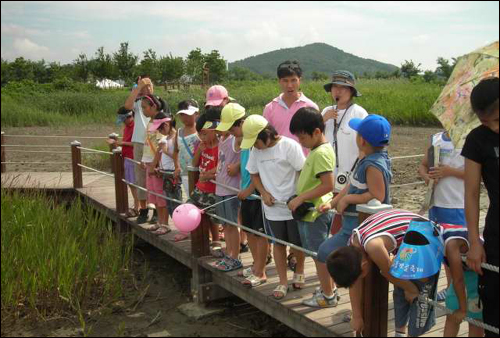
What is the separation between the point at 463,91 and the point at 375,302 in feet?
3.46

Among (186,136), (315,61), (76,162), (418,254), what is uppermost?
(315,61)

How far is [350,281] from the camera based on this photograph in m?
2.58

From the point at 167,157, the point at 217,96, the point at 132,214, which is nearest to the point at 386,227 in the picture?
the point at 217,96

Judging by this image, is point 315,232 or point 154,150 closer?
point 315,232

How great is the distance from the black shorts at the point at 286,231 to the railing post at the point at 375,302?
93cm

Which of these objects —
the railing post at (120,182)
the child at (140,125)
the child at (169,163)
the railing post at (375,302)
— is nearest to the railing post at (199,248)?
the child at (169,163)

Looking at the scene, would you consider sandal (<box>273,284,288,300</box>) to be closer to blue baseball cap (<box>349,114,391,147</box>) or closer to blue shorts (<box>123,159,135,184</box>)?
blue baseball cap (<box>349,114,391,147</box>)

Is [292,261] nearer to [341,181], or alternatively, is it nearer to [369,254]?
[341,181]

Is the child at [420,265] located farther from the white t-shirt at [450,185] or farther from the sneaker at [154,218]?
the sneaker at [154,218]

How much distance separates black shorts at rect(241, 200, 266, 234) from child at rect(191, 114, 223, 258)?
0.56 meters

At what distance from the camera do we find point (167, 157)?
529 cm

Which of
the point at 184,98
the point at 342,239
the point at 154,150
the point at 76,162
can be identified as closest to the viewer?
the point at 342,239

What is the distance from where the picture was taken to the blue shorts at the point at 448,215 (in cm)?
324

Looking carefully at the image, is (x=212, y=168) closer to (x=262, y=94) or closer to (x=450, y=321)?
(x=450, y=321)
